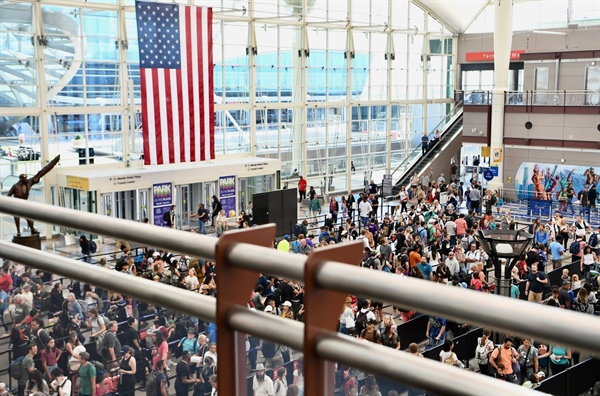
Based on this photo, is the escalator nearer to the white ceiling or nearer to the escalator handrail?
the escalator handrail

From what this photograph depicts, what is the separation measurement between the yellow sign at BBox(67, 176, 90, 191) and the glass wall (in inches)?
72.9

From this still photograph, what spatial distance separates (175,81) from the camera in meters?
24.0

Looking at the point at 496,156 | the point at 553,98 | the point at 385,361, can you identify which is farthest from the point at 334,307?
the point at 496,156

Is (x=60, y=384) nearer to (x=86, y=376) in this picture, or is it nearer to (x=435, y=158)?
(x=86, y=376)

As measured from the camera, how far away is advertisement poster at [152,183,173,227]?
28.0 metres

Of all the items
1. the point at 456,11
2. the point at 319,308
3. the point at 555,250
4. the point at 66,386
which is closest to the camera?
the point at 319,308

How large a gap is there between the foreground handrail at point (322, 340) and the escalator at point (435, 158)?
39105 mm

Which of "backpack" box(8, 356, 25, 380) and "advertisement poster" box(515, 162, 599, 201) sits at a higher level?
"backpack" box(8, 356, 25, 380)

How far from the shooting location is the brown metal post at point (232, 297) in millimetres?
1481

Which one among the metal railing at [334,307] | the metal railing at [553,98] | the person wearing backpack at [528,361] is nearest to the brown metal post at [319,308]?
the metal railing at [334,307]

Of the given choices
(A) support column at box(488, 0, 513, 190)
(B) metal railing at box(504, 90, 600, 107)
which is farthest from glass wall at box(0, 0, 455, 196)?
(B) metal railing at box(504, 90, 600, 107)

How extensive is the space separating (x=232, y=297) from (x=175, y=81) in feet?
75.9

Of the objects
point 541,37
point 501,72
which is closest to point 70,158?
point 501,72

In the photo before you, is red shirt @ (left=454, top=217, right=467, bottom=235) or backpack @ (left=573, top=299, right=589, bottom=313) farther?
red shirt @ (left=454, top=217, right=467, bottom=235)
